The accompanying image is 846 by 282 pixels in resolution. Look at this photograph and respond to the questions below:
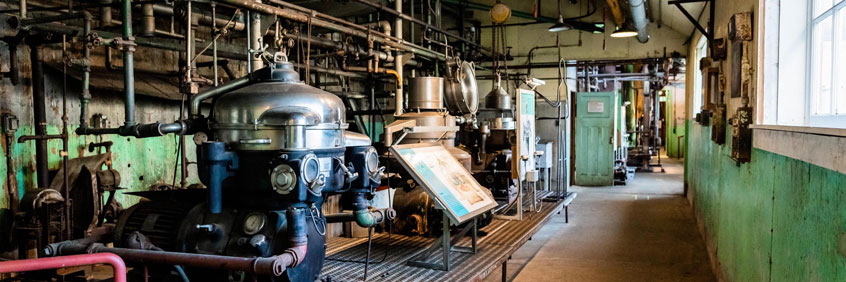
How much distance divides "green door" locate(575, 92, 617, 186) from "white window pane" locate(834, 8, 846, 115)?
895cm

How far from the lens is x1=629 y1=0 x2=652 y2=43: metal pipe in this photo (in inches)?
268

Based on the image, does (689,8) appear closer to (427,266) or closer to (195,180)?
(427,266)

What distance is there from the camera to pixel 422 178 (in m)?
3.82

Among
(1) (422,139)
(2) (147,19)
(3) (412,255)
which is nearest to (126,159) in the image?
(2) (147,19)

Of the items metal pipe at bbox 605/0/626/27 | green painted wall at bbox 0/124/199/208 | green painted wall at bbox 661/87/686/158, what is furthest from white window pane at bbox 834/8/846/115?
green painted wall at bbox 661/87/686/158

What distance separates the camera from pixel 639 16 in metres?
7.49

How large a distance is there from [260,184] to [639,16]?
20.2 ft

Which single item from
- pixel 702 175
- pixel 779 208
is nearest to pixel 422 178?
pixel 779 208

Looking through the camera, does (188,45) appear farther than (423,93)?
No

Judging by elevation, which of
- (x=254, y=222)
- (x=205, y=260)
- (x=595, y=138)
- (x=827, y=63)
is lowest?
(x=205, y=260)

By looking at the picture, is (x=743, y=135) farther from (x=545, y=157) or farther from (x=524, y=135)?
(x=545, y=157)

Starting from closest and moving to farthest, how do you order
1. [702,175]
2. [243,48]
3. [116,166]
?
[116,166] → [243,48] → [702,175]

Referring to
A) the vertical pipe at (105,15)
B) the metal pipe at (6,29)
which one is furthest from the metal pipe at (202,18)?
the metal pipe at (6,29)

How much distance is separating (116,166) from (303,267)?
333 cm
